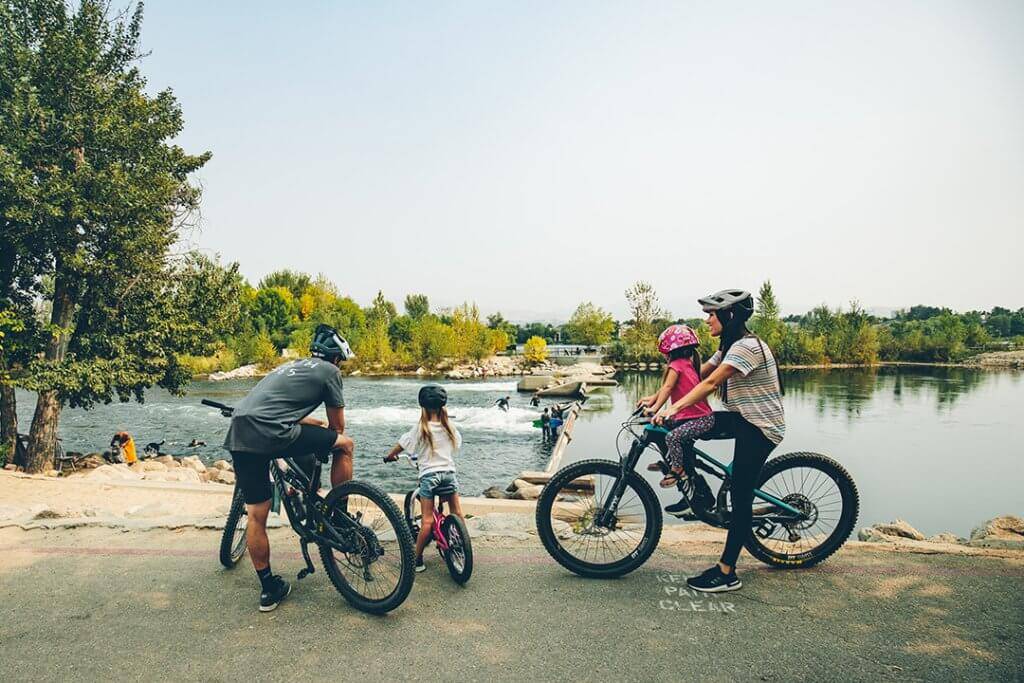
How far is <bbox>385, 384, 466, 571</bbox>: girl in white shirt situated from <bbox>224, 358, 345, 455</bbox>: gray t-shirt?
2.14ft

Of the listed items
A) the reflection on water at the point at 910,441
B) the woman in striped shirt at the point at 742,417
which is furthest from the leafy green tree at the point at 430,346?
the woman in striped shirt at the point at 742,417

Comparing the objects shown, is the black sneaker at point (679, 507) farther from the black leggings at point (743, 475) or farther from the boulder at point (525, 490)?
the boulder at point (525, 490)

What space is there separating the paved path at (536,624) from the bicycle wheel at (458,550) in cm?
14

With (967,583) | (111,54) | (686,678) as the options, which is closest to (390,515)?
(686,678)

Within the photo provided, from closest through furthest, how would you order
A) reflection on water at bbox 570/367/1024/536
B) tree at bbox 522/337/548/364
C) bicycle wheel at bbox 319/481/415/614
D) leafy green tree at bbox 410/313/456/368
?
bicycle wheel at bbox 319/481/415/614 < reflection on water at bbox 570/367/1024/536 < leafy green tree at bbox 410/313/456/368 < tree at bbox 522/337/548/364

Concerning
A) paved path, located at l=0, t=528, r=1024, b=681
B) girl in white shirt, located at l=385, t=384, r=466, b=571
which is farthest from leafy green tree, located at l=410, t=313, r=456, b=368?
girl in white shirt, located at l=385, t=384, r=466, b=571

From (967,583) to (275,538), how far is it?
17.3 ft

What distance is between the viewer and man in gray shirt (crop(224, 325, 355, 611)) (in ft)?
12.7

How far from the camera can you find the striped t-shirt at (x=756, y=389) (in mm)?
4031

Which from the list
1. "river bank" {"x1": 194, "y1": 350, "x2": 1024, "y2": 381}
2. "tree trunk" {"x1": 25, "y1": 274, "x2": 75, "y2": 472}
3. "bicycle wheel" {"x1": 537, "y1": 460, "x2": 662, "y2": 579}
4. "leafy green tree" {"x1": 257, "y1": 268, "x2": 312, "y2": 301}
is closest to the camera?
"bicycle wheel" {"x1": 537, "y1": 460, "x2": 662, "y2": 579}

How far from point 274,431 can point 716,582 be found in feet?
10.1

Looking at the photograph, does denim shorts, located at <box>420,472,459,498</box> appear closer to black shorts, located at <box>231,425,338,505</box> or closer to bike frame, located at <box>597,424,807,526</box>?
black shorts, located at <box>231,425,338,505</box>

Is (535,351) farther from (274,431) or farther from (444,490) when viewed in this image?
(274,431)

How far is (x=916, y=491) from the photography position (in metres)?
17.9
